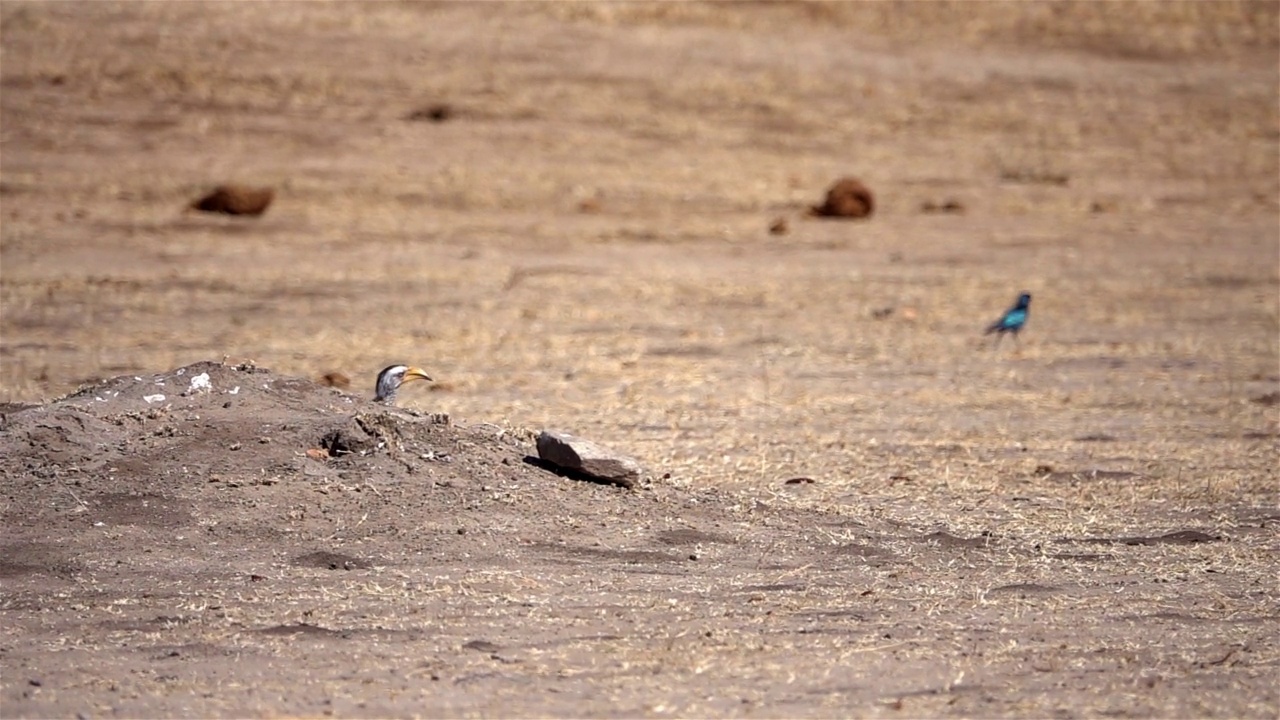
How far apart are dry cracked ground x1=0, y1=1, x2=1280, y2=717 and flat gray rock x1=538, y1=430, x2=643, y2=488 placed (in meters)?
0.09

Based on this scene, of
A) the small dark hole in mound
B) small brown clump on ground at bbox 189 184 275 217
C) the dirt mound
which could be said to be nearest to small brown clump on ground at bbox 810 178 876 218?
small brown clump on ground at bbox 189 184 275 217

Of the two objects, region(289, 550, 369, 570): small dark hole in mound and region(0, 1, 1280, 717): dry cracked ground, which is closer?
region(0, 1, 1280, 717): dry cracked ground

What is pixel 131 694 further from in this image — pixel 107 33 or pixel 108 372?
pixel 107 33

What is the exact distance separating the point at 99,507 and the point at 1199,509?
516 centimetres

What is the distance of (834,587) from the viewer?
6098 mm

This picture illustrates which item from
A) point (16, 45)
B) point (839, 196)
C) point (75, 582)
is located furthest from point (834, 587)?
point (16, 45)

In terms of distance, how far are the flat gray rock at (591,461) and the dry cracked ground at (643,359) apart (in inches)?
3.7

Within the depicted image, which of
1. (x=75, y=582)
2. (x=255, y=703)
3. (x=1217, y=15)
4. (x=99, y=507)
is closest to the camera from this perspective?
(x=255, y=703)

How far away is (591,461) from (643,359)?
16.5 ft

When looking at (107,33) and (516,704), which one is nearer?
(516,704)

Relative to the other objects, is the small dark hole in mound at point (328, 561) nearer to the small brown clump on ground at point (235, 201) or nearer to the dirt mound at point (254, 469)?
the dirt mound at point (254, 469)

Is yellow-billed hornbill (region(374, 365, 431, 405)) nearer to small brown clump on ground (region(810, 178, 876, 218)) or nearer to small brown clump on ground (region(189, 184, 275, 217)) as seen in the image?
small brown clump on ground (region(189, 184, 275, 217))

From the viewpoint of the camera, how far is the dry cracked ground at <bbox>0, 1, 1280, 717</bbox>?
5402mm

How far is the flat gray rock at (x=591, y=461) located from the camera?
6.96m
